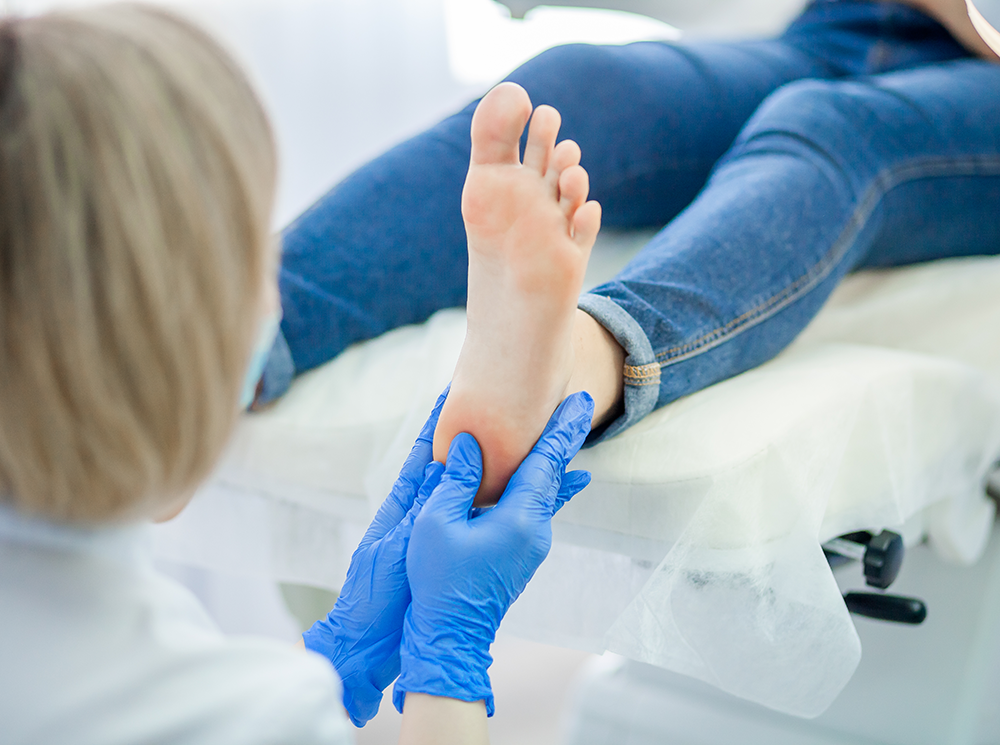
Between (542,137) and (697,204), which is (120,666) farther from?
(697,204)

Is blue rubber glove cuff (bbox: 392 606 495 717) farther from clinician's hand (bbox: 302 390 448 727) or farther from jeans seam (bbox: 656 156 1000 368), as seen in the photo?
jeans seam (bbox: 656 156 1000 368)

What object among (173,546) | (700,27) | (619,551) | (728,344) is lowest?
(173,546)

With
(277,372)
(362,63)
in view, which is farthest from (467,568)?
(362,63)

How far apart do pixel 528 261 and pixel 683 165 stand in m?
0.34

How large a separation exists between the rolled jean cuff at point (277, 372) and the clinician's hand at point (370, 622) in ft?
0.61

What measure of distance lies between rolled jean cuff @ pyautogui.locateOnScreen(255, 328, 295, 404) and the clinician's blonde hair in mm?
329

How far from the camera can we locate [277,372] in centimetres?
65

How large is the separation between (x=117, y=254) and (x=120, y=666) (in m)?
0.15

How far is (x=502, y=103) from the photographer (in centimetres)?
49

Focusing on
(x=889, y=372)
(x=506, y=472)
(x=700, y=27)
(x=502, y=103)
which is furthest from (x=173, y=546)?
(x=700, y=27)

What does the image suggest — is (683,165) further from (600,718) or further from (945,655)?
(600,718)

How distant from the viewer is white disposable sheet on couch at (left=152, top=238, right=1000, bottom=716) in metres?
0.50

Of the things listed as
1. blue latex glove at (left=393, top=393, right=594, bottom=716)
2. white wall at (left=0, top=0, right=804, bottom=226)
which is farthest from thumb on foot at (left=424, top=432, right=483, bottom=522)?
white wall at (left=0, top=0, right=804, bottom=226)

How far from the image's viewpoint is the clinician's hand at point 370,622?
503 millimetres
